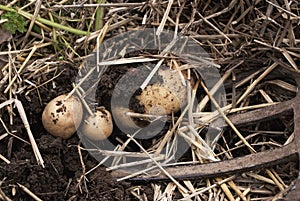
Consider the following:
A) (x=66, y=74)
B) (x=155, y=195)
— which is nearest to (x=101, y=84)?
(x=66, y=74)

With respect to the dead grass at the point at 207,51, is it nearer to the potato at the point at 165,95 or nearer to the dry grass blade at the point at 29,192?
the potato at the point at 165,95

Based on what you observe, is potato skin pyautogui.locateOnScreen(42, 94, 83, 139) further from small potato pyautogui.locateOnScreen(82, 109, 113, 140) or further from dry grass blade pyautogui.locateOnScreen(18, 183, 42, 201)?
dry grass blade pyautogui.locateOnScreen(18, 183, 42, 201)

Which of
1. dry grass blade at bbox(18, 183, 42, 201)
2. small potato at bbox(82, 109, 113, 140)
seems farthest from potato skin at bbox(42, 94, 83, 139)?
dry grass blade at bbox(18, 183, 42, 201)

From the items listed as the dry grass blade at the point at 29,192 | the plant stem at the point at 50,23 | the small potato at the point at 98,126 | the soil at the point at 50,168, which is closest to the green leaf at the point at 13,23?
Answer: the plant stem at the point at 50,23

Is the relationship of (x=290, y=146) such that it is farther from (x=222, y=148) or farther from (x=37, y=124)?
(x=37, y=124)

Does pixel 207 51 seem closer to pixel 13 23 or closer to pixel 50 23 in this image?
pixel 50 23

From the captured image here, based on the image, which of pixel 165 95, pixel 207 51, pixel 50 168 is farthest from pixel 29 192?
pixel 207 51
